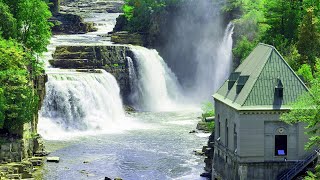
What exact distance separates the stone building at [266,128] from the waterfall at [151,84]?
65.9 metres

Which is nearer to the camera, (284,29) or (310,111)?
(310,111)

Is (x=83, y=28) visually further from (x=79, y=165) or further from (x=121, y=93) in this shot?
(x=79, y=165)

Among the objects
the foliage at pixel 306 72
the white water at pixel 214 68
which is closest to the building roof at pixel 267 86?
the foliage at pixel 306 72

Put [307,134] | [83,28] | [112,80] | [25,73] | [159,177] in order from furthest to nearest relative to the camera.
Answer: [83,28] → [112,80] → [25,73] → [159,177] → [307,134]

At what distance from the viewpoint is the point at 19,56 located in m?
98.9

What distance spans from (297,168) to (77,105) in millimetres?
54783

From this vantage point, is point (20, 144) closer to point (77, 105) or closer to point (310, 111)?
point (77, 105)

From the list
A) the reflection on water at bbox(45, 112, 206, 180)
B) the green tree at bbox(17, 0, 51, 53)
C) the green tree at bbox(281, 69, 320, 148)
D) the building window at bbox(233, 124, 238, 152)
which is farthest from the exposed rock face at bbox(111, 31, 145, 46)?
the green tree at bbox(281, 69, 320, 148)

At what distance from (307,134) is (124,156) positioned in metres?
31.6

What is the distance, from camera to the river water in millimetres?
90125

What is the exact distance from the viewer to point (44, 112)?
11956cm

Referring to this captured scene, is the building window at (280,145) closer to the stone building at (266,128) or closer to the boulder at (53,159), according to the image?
the stone building at (266,128)

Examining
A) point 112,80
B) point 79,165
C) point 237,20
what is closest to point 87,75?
point 112,80

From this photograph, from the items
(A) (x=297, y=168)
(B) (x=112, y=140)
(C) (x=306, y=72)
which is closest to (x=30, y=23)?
(B) (x=112, y=140)
